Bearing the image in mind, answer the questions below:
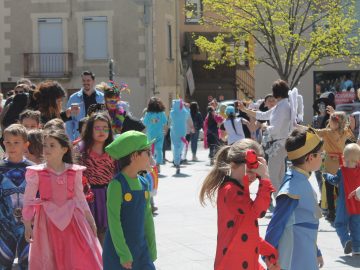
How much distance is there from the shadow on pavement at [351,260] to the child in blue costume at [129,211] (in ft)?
11.3

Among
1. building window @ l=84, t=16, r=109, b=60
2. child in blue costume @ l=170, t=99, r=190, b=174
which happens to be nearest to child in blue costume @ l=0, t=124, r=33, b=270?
child in blue costume @ l=170, t=99, r=190, b=174

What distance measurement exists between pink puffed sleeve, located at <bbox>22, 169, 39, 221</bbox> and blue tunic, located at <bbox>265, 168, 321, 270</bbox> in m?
2.24

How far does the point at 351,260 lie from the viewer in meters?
8.87

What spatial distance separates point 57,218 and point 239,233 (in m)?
2.03

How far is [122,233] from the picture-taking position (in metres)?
5.63

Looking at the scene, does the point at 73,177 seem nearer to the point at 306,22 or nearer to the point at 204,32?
the point at 306,22

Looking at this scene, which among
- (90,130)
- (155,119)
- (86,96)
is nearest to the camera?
(90,130)

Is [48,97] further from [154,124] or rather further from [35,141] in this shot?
[154,124]

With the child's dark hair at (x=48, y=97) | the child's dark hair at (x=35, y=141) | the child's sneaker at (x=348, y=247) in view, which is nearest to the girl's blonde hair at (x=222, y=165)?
the child's dark hair at (x=35, y=141)

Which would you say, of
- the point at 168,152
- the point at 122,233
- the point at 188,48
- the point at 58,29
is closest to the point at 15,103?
the point at 122,233

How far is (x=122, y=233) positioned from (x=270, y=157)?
6.21 meters

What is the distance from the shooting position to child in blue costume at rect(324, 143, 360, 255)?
9.18m

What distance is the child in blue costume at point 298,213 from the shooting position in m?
5.67

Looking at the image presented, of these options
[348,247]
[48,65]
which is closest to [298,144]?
[348,247]
